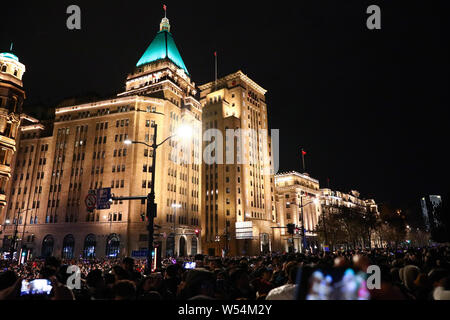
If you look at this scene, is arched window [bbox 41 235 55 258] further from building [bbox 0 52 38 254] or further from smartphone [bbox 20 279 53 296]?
smartphone [bbox 20 279 53 296]

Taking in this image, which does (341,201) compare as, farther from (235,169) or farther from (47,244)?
(47,244)

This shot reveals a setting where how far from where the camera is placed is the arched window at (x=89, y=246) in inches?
2596

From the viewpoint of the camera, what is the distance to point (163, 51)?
9200cm

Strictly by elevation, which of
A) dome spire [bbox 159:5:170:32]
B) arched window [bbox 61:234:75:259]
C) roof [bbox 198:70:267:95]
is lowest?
arched window [bbox 61:234:75:259]

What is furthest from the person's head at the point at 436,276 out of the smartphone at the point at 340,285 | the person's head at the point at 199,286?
the person's head at the point at 199,286

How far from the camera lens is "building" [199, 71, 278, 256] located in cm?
8769

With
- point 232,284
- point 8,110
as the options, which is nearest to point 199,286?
point 232,284

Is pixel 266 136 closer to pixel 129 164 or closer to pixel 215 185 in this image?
pixel 215 185

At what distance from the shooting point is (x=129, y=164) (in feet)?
232

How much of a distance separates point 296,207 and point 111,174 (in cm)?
7715

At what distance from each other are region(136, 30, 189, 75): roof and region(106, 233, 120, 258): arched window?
178 ft

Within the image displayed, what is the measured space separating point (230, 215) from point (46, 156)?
5463 centimetres

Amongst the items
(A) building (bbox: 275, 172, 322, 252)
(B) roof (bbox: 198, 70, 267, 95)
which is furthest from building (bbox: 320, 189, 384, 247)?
(B) roof (bbox: 198, 70, 267, 95)
